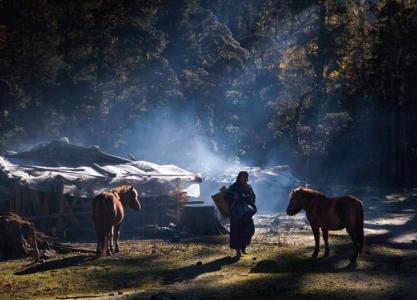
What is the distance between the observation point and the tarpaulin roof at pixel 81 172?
20656 millimetres

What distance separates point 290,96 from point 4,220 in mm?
37939

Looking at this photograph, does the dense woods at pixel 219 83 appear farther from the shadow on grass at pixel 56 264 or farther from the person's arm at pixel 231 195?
the person's arm at pixel 231 195

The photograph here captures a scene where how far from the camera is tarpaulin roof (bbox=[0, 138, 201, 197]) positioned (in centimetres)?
2066

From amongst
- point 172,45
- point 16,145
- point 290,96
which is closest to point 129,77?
point 172,45

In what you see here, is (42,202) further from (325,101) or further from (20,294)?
(325,101)

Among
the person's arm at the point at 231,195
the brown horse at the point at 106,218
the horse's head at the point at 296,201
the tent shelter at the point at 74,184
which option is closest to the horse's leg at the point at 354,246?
the horse's head at the point at 296,201

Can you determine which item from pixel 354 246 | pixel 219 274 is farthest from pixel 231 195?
pixel 354 246

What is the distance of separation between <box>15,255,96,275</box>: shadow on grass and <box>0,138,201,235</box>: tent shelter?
4789mm

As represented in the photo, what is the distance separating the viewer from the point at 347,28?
4728 centimetres

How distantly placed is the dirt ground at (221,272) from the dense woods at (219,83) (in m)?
22.1

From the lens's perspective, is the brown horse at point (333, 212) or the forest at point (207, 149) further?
the brown horse at point (333, 212)

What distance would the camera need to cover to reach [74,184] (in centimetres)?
2102

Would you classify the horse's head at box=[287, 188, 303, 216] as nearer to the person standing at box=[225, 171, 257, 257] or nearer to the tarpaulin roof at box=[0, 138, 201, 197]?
the person standing at box=[225, 171, 257, 257]

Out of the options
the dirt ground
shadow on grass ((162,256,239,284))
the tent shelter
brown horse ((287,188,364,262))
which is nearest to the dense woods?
the tent shelter
